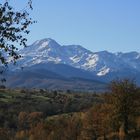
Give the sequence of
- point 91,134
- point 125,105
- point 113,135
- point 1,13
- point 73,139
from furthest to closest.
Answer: point 73,139, point 91,134, point 113,135, point 125,105, point 1,13

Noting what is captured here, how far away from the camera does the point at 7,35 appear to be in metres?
27.8

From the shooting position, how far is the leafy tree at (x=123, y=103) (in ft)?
372

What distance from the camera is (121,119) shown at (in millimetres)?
115125

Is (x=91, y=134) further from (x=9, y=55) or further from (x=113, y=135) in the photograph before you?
(x=9, y=55)

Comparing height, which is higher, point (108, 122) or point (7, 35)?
point (7, 35)

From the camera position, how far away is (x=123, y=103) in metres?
114

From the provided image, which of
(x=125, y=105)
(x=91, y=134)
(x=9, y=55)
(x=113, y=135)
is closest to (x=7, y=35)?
(x=9, y=55)

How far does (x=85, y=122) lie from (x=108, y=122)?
3516 cm

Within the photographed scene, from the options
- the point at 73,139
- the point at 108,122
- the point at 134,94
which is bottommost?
the point at 73,139

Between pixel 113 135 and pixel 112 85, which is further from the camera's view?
pixel 113 135

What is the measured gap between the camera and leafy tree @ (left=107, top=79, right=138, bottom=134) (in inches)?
4469

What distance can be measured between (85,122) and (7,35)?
5092 inches

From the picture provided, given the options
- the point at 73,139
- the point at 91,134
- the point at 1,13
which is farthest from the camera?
the point at 73,139

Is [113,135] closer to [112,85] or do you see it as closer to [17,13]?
[112,85]
